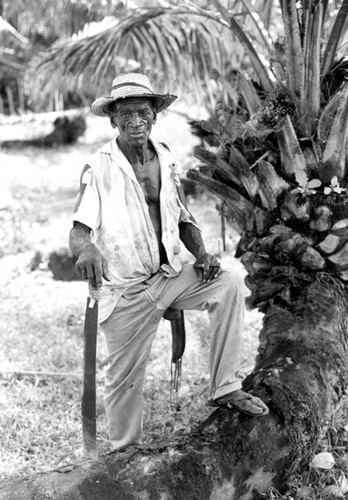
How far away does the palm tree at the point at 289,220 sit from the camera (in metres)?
3.34

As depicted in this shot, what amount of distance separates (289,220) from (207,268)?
1.04 m

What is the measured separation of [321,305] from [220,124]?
1487mm

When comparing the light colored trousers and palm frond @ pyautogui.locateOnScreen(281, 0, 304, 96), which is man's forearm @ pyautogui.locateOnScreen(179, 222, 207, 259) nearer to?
the light colored trousers

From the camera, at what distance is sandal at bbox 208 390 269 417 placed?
128 inches

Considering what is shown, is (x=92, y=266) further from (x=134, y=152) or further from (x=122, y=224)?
(x=134, y=152)

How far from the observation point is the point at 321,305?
4.03 meters

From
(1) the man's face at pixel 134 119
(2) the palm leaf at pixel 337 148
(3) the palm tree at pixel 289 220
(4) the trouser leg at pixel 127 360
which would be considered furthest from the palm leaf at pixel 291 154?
(4) the trouser leg at pixel 127 360

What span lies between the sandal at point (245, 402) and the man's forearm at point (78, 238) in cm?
105

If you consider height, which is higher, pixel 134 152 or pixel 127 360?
pixel 134 152

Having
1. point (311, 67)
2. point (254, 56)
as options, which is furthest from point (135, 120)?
point (254, 56)

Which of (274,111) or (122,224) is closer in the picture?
(122,224)

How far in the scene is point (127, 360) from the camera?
3545 mm

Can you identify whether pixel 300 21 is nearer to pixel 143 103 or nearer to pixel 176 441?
pixel 143 103

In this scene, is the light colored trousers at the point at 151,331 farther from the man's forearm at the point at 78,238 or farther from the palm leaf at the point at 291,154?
the palm leaf at the point at 291,154
